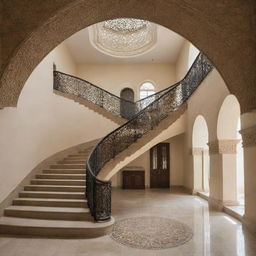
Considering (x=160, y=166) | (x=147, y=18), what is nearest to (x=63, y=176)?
(x=147, y=18)

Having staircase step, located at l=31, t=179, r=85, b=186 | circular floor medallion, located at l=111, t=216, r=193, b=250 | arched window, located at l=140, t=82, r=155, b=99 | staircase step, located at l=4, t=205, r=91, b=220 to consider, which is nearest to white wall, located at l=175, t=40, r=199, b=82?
arched window, located at l=140, t=82, r=155, b=99

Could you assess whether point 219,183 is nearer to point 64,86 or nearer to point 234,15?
point 234,15

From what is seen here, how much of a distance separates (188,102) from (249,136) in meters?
5.65

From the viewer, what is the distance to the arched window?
599 inches

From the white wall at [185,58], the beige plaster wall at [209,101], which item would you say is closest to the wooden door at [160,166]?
the beige plaster wall at [209,101]

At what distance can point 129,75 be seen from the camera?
50.0 feet

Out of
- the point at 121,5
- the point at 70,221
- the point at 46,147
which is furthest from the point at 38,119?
the point at 121,5

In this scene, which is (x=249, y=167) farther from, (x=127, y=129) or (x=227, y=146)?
(x=127, y=129)

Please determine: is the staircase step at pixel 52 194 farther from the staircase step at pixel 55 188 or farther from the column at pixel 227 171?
the column at pixel 227 171

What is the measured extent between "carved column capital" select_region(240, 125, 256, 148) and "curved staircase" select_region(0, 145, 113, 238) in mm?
3254

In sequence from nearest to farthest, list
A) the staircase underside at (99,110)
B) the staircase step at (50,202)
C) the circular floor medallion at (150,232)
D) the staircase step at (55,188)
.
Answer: the circular floor medallion at (150,232) < the staircase step at (50,202) < the staircase step at (55,188) < the staircase underside at (99,110)

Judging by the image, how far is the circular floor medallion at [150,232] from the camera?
4781mm

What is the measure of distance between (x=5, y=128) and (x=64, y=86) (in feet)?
Answer: 16.4

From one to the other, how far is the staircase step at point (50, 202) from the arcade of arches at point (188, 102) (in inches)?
15.6
